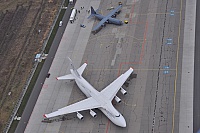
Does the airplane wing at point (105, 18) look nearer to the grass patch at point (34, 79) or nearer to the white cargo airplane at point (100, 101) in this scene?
the grass patch at point (34, 79)

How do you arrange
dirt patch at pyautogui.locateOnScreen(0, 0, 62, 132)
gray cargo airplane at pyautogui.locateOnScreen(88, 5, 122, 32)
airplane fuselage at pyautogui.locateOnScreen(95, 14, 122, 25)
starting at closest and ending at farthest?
dirt patch at pyautogui.locateOnScreen(0, 0, 62, 132), airplane fuselage at pyautogui.locateOnScreen(95, 14, 122, 25), gray cargo airplane at pyautogui.locateOnScreen(88, 5, 122, 32)

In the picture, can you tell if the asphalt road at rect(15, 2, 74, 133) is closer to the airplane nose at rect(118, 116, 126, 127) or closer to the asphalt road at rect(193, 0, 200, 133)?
the airplane nose at rect(118, 116, 126, 127)

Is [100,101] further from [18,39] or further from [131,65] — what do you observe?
[18,39]

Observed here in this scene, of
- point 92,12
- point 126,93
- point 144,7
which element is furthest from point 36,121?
point 144,7

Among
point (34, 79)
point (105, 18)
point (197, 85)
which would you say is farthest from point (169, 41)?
point (34, 79)

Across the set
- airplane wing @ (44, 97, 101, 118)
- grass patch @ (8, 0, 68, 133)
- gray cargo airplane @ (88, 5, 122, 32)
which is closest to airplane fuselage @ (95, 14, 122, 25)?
gray cargo airplane @ (88, 5, 122, 32)

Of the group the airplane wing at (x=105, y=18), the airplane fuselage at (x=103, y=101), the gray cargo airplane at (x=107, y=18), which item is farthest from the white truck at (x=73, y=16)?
the airplane fuselage at (x=103, y=101)
